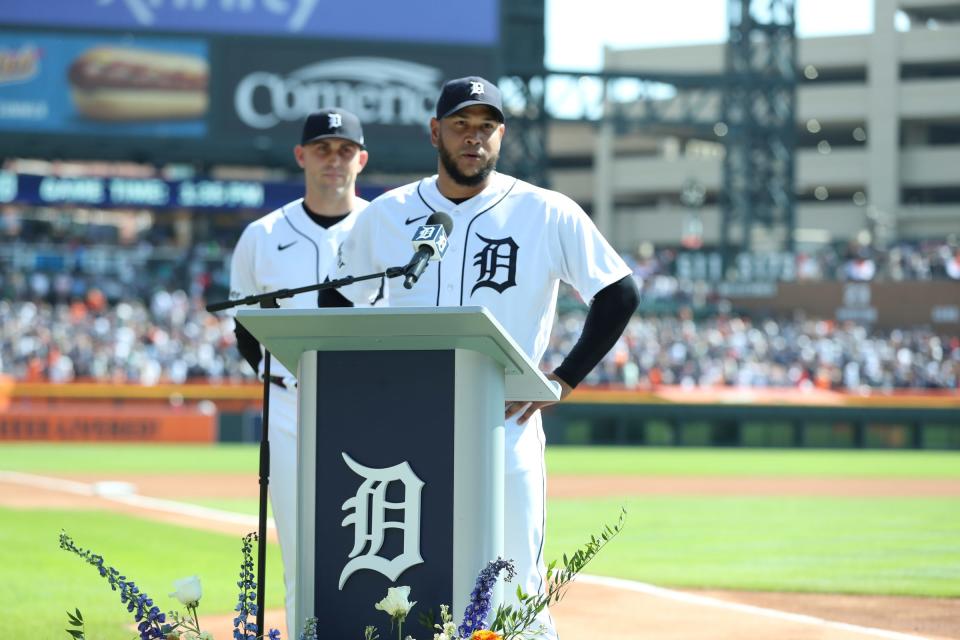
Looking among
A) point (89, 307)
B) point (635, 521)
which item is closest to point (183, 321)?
point (89, 307)

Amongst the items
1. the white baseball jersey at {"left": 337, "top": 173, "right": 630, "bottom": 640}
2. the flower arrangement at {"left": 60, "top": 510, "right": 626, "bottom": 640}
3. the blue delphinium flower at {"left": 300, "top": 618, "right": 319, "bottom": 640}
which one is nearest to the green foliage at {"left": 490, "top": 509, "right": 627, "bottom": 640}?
the flower arrangement at {"left": 60, "top": 510, "right": 626, "bottom": 640}

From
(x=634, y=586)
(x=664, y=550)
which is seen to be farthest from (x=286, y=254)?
(x=664, y=550)

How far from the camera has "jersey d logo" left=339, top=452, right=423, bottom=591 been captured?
352cm

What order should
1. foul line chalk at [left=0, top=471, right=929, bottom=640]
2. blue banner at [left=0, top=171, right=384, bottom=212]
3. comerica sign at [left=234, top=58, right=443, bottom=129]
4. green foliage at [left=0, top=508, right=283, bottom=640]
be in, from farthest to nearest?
blue banner at [left=0, top=171, right=384, bottom=212] < comerica sign at [left=234, top=58, right=443, bottom=129] < green foliage at [left=0, top=508, right=283, bottom=640] < foul line chalk at [left=0, top=471, right=929, bottom=640]

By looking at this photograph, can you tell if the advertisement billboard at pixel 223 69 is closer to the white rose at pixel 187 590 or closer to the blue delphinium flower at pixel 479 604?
the white rose at pixel 187 590

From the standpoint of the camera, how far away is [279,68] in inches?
1228

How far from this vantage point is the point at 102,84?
31219mm

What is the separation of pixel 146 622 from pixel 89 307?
2969cm

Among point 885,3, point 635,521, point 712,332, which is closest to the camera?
point 635,521

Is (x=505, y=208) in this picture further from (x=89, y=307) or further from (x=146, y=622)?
(x=89, y=307)

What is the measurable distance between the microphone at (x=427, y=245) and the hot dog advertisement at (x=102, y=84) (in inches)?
1114

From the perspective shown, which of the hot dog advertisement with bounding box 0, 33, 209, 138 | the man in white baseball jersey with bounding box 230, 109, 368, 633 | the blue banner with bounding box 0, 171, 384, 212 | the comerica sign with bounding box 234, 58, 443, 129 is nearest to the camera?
the man in white baseball jersey with bounding box 230, 109, 368, 633

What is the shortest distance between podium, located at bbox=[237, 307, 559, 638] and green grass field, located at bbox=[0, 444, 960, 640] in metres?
3.43

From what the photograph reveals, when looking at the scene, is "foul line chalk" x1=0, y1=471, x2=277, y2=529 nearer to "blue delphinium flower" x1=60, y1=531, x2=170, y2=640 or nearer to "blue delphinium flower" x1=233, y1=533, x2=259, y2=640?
"blue delphinium flower" x1=233, y1=533, x2=259, y2=640
